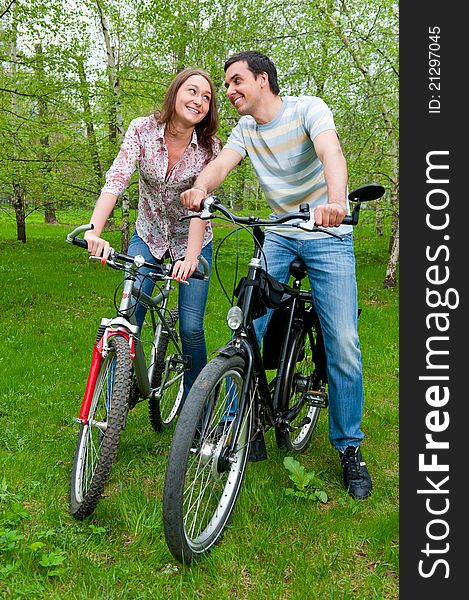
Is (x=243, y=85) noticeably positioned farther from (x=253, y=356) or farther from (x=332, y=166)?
(x=253, y=356)

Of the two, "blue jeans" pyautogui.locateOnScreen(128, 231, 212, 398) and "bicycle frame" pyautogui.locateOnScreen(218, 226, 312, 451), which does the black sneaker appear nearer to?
"bicycle frame" pyautogui.locateOnScreen(218, 226, 312, 451)

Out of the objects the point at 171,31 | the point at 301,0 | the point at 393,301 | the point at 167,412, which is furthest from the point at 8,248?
the point at 167,412

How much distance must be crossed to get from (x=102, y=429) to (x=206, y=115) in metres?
1.92

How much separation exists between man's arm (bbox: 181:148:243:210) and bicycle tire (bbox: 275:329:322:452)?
3.37 ft

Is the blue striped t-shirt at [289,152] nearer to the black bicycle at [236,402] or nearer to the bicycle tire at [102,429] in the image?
the black bicycle at [236,402]

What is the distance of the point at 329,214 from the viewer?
237 cm

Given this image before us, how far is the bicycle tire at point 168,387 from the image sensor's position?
149 inches

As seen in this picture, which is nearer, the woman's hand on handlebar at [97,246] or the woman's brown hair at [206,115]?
the woman's hand on handlebar at [97,246]

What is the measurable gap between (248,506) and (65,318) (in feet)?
19.5

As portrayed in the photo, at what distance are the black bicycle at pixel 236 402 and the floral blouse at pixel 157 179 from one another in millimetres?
766

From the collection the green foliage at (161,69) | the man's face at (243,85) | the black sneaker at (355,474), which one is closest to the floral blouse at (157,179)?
the man's face at (243,85)

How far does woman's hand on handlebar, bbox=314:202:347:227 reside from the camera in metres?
2.36

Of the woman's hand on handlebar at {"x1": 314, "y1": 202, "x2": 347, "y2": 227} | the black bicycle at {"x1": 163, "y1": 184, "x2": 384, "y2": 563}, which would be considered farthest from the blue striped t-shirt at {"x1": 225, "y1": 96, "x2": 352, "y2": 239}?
the woman's hand on handlebar at {"x1": 314, "y1": 202, "x2": 347, "y2": 227}

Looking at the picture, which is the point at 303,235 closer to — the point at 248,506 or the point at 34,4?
the point at 248,506
